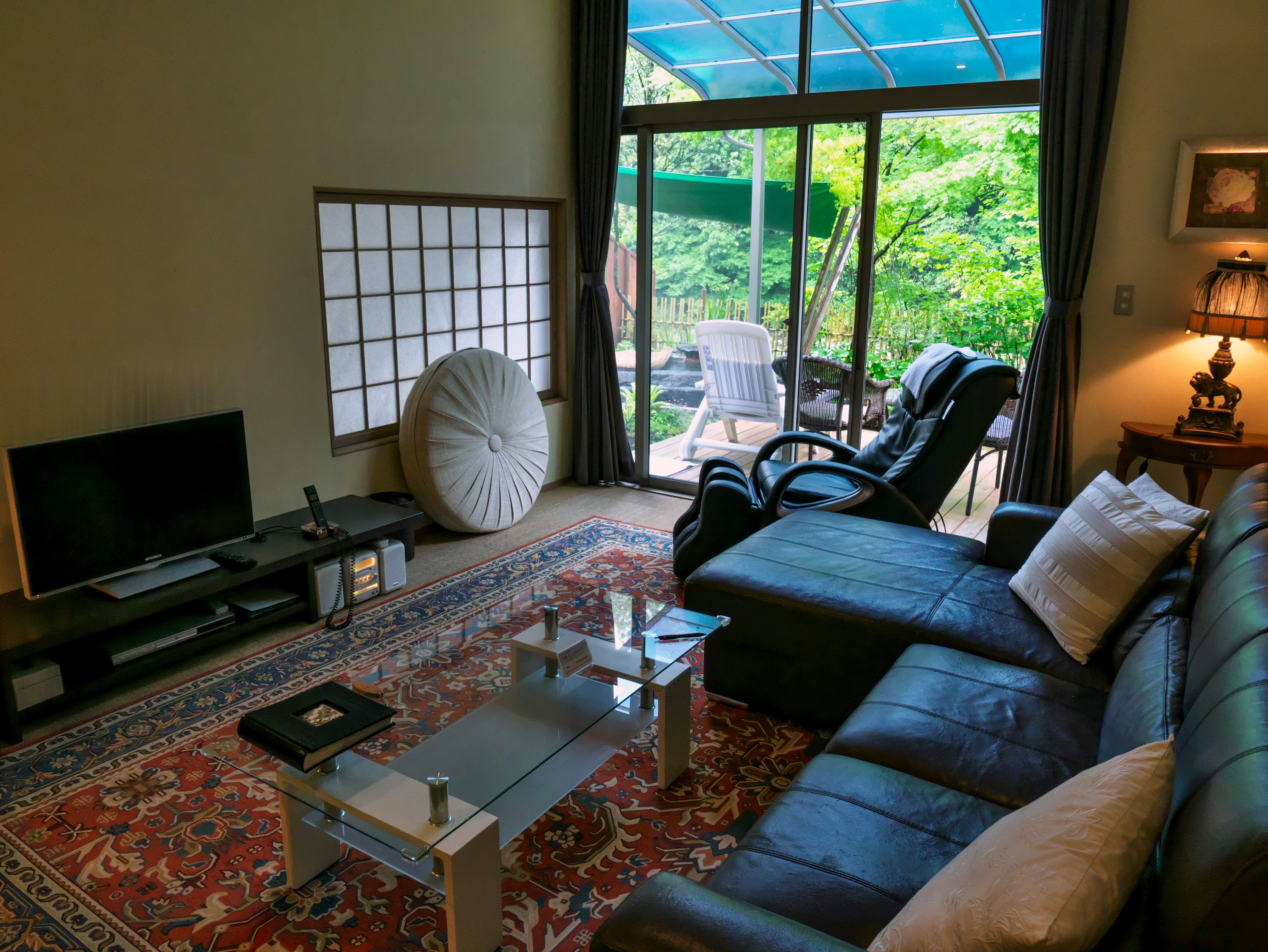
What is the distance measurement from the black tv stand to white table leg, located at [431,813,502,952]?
1.56 m

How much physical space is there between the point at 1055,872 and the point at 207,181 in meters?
3.43

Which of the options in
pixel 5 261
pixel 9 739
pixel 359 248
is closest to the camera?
pixel 9 739

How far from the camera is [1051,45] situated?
3678 millimetres

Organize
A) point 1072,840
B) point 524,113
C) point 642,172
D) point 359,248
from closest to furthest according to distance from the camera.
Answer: point 1072,840 < point 359,248 < point 524,113 < point 642,172

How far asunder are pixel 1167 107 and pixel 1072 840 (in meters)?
3.54

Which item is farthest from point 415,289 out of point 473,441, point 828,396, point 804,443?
point 828,396

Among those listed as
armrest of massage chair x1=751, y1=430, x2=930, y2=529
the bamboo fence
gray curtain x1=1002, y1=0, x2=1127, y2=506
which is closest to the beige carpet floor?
the bamboo fence

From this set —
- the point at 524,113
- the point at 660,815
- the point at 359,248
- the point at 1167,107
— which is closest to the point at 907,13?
the point at 1167,107

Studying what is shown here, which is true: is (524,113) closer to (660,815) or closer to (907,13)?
(907,13)

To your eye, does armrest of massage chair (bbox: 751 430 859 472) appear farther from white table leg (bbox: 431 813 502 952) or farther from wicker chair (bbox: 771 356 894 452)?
white table leg (bbox: 431 813 502 952)

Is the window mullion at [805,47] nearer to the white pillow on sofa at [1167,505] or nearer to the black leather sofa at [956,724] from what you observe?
the black leather sofa at [956,724]

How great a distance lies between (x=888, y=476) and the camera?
11.6ft

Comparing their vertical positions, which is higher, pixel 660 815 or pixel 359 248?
pixel 359 248

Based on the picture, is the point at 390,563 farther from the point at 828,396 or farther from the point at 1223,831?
the point at 1223,831
